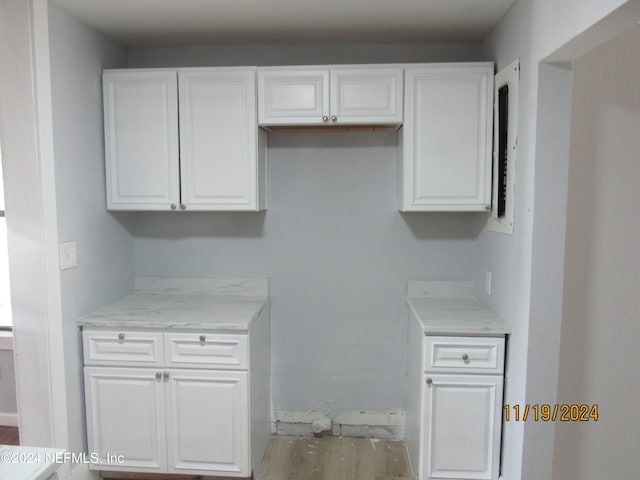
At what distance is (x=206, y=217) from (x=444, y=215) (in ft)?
4.77

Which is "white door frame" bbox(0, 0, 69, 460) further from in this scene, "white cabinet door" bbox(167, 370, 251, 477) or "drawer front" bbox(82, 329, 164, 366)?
"white cabinet door" bbox(167, 370, 251, 477)

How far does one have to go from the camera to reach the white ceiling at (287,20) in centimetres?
200

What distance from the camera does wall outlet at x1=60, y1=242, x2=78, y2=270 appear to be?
2014 mm

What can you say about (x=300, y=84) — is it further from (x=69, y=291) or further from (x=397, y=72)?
(x=69, y=291)

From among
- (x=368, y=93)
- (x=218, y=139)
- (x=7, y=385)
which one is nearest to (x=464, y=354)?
(x=368, y=93)

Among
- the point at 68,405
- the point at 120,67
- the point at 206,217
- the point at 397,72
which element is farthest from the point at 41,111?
the point at 397,72

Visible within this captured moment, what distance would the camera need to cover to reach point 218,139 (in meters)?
2.30

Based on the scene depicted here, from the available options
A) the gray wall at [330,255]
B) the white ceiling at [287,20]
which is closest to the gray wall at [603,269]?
the white ceiling at [287,20]

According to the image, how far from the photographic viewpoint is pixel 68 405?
→ 205cm

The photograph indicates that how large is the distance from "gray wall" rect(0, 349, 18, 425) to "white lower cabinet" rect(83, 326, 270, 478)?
40.3 inches

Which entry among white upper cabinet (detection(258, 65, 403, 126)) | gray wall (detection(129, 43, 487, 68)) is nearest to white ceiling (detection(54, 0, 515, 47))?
gray wall (detection(129, 43, 487, 68))

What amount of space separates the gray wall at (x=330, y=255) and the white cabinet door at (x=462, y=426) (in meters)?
0.62
